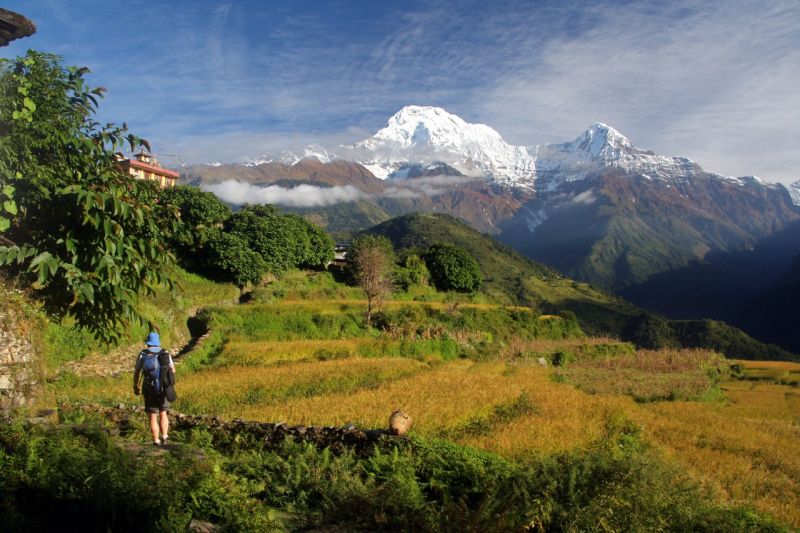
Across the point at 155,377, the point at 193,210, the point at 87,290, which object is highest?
the point at 193,210

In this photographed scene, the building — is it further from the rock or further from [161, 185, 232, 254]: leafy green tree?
the rock

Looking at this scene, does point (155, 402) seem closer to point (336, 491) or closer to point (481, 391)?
point (336, 491)

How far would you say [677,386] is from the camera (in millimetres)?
32281

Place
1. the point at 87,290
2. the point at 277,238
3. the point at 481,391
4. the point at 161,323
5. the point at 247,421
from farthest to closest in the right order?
the point at 277,238, the point at 161,323, the point at 481,391, the point at 247,421, the point at 87,290

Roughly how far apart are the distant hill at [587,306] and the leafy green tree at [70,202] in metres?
77.8

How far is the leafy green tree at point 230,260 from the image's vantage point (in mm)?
40188

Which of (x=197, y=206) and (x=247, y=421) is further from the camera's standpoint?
(x=197, y=206)

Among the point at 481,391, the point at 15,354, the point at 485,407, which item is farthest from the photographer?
the point at 481,391

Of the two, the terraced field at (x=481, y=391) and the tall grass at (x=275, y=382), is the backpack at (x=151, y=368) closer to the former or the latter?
the terraced field at (x=481, y=391)

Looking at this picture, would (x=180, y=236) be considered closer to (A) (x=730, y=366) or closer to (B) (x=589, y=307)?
(A) (x=730, y=366)

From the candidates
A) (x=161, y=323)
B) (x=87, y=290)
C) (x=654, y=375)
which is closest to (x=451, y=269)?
(x=654, y=375)

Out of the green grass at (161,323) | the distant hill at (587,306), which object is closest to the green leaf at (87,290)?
the green grass at (161,323)

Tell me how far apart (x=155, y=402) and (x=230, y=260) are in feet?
104

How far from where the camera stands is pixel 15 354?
811cm
